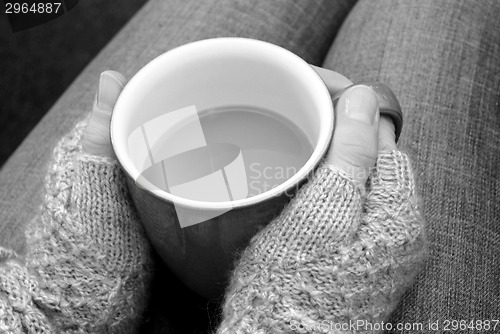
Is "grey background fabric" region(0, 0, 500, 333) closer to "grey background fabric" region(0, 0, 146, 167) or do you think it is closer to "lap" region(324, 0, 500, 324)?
"lap" region(324, 0, 500, 324)

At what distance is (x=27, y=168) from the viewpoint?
27.7 inches

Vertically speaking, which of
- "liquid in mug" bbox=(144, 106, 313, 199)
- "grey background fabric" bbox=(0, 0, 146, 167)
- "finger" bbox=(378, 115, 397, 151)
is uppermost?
"liquid in mug" bbox=(144, 106, 313, 199)

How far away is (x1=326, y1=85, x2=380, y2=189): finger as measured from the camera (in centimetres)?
42

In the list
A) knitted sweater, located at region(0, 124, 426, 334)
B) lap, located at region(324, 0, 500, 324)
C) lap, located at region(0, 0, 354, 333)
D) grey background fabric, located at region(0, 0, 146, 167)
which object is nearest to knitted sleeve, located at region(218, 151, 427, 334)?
knitted sweater, located at region(0, 124, 426, 334)

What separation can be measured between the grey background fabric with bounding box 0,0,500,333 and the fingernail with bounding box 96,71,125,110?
0.21 meters

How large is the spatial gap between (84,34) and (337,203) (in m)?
0.98

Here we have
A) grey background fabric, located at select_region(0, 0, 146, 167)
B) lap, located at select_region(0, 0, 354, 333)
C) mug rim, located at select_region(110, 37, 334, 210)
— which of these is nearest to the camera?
mug rim, located at select_region(110, 37, 334, 210)

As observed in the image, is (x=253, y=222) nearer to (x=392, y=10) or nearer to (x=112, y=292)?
(x=112, y=292)

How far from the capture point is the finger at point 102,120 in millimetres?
469

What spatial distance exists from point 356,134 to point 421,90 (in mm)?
266

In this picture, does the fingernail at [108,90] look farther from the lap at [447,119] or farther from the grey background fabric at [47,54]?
the grey background fabric at [47,54]

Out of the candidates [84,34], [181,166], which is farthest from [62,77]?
[181,166]

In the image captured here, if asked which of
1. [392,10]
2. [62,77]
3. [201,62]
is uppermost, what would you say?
[201,62]

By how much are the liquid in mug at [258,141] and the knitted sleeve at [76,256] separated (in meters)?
0.07
